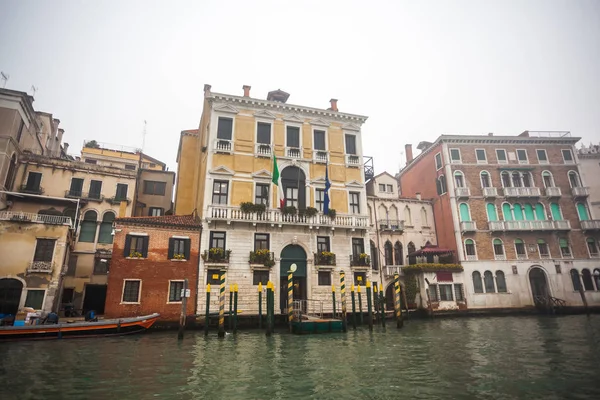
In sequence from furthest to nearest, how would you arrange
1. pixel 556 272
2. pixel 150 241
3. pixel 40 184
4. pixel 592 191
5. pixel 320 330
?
pixel 592 191 → pixel 556 272 → pixel 40 184 → pixel 150 241 → pixel 320 330

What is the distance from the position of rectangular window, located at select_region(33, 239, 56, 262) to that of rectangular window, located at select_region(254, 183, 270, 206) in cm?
1208

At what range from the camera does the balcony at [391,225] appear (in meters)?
27.8

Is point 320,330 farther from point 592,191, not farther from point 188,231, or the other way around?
point 592,191

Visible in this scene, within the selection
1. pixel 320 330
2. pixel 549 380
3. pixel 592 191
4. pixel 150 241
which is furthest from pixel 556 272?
pixel 150 241

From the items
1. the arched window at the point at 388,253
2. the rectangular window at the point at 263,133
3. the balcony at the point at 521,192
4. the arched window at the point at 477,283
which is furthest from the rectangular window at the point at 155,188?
the balcony at the point at 521,192

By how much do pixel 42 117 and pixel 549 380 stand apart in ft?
124

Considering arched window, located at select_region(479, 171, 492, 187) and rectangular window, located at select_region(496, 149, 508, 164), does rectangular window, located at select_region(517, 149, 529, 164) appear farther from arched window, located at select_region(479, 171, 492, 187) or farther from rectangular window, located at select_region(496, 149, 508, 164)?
arched window, located at select_region(479, 171, 492, 187)

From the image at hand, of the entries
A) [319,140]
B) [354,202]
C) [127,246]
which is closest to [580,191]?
[354,202]

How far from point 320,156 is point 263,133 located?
170 inches

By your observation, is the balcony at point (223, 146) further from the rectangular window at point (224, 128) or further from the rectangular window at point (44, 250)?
the rectangular window at point (44, 250)

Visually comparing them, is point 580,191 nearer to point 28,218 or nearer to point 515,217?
point 515,217

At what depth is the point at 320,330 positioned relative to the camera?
1673 cm

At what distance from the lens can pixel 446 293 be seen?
2575 centimetres

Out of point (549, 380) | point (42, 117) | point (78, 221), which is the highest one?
point (42, 117)
